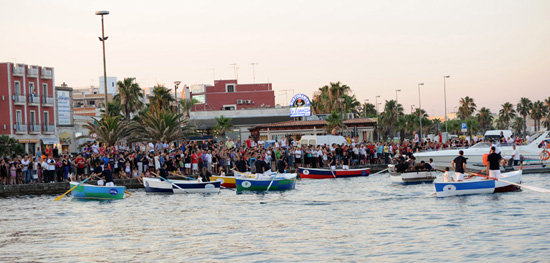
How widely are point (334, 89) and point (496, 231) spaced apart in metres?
95.6

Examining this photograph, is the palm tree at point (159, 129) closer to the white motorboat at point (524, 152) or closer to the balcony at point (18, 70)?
the balcony at point (18, 70)

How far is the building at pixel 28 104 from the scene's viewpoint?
234ft

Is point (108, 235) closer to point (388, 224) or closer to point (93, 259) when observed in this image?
point (93, 259)

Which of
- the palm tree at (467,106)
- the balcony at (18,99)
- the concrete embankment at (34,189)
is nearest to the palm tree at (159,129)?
the balcony at (18,99)

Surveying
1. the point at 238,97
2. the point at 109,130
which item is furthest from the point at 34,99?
the point at 238,97

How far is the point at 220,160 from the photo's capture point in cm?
4884

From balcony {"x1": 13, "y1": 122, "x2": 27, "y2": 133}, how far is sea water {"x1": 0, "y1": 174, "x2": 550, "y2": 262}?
3723cm

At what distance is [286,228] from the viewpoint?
81.9 ft

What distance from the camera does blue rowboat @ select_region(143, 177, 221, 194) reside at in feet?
128

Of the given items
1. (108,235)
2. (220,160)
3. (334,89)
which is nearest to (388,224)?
(108,235)

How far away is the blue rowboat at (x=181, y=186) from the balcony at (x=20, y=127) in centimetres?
3705

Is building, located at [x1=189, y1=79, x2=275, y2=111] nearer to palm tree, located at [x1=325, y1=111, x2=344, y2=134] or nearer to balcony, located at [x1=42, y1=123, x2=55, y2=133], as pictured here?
palm tree, located at [x1=325, y1=111, x2=344, y2=134]

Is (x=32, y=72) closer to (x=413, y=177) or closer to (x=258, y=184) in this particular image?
(x=258, y=184)

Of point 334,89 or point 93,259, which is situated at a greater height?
point 334,89
